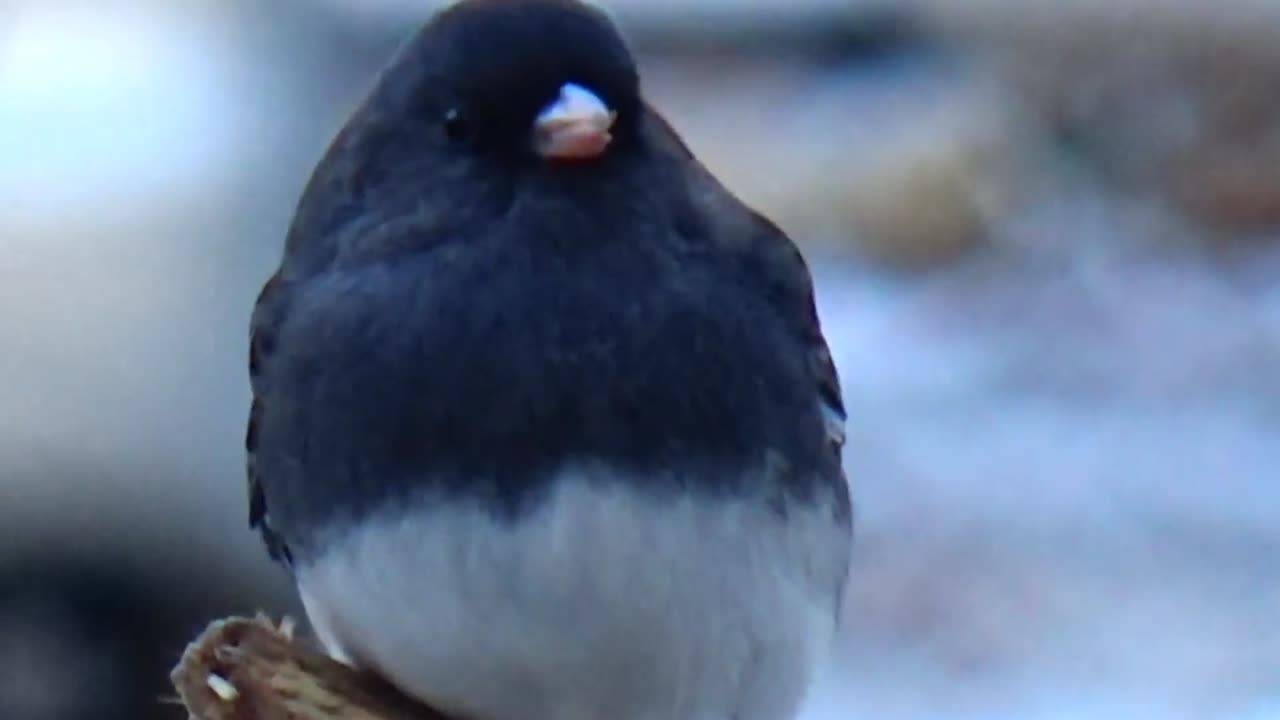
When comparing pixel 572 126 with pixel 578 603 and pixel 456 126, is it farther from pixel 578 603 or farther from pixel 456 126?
pixel 578 603

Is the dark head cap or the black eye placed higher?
the dark head cap

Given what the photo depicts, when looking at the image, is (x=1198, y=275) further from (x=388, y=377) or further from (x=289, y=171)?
(x=388, y=377)

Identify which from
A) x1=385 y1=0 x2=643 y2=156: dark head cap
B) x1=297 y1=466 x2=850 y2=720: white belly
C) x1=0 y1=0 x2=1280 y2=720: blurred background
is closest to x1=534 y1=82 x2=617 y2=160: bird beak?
x1=385 y1=0 x2=643 y2=156: dark head cap

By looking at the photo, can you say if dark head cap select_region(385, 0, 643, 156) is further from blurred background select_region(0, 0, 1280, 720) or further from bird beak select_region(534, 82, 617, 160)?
blurred background select_region(0, 0, 1280, 720)

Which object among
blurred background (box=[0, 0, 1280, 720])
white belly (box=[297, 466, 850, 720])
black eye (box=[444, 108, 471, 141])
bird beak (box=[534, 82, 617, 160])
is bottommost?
white belly (box=[297, 466, 850, 720])

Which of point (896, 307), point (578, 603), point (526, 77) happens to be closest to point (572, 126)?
point (526, 77)

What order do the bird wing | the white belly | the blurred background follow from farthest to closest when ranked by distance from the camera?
the blurred background → the bird wing → the white belly

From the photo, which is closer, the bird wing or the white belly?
the white belly
